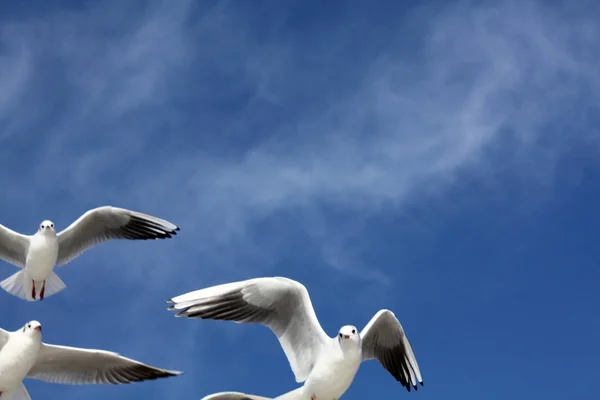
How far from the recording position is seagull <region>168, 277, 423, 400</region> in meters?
10.9

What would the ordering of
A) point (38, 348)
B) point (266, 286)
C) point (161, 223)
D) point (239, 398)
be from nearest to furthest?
1. point (239, 398)
2. point (266, 286)
3. point (38, 348)
4. point (161, 223)

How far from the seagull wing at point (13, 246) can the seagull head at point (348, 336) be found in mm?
7120

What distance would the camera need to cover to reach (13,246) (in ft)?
53.1

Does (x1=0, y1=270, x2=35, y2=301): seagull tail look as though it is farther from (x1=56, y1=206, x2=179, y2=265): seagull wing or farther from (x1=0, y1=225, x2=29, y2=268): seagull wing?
(x1=56, y1=206, x2=179, y2=265): seagull wing

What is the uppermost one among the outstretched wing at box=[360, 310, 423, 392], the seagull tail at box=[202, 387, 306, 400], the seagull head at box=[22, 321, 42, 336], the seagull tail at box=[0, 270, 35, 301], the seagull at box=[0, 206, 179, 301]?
the seagull at box=[0, 206, 179, 301]

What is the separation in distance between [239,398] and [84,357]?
3005 millimetres

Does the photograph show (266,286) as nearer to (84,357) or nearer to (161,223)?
(84,357)

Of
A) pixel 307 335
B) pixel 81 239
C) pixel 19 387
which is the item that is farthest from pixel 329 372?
pixel 81 239

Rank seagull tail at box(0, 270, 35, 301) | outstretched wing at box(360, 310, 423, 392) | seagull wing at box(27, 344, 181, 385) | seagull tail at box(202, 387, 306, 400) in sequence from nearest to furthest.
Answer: seagull tail at box(202, 387, 306, 400) < outstretched wing at box(360, 310, 423, 392) < seagull wing at box(27, 344, 181, 385) < seagull tail at box(0, 270, 35, 301)

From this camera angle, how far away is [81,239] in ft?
54.2

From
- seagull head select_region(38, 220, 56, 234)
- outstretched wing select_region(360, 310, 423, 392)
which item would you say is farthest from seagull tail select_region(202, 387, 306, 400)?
seagull head select_region(38, 220, 56, 234)

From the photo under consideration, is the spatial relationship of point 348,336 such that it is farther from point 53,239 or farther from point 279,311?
point 53,239

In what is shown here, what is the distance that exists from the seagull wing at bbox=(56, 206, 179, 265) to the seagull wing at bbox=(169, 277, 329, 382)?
14.2ft

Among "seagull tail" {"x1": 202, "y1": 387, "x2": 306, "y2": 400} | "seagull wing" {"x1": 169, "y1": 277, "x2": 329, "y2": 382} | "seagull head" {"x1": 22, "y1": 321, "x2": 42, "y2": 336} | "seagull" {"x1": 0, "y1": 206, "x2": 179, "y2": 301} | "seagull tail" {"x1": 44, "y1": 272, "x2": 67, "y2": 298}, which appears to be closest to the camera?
"seagull tail" {"x1": 202, "y1": 387, "x2": 306, "y2": 400}
